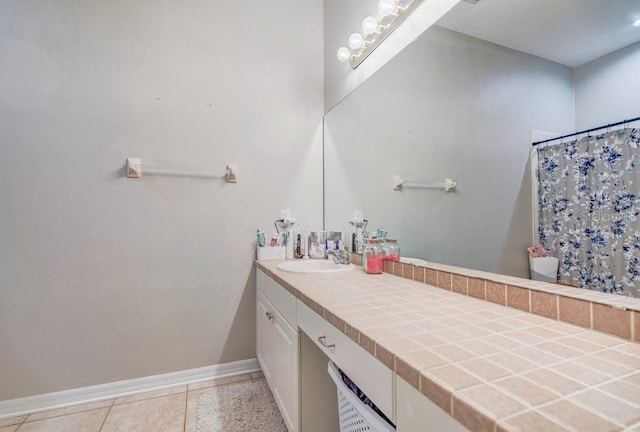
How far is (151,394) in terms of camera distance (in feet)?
6.16

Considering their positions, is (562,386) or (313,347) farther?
(313,347)

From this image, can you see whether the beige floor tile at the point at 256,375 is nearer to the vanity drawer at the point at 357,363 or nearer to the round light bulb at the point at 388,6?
the vanity drawer at the point at 357,363

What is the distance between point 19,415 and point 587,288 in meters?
2.60

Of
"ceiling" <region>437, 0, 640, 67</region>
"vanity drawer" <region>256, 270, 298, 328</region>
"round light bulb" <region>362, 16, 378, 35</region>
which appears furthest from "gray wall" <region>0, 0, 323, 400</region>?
"ceiling" <region>437, 0, 640, 67</region>

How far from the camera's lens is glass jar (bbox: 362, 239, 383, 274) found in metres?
1.56

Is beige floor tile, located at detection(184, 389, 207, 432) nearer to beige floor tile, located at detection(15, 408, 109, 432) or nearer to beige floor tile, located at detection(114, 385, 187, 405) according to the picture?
beige floor tile, located at detection(114, 385, 187, 405)

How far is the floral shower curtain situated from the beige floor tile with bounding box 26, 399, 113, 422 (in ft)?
Answer: 7.46

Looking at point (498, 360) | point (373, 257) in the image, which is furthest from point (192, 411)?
point (498, 360)

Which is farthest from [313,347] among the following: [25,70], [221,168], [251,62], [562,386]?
[25,70]

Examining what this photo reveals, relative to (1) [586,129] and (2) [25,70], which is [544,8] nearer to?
(1) [586,129]

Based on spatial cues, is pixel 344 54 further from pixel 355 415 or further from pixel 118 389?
pixel 118 389

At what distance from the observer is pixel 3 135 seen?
5.51ft

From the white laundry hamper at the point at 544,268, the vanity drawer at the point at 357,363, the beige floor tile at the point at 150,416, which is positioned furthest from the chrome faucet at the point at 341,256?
the beige floor tile at the point at 150,416

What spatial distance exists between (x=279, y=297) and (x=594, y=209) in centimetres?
122
